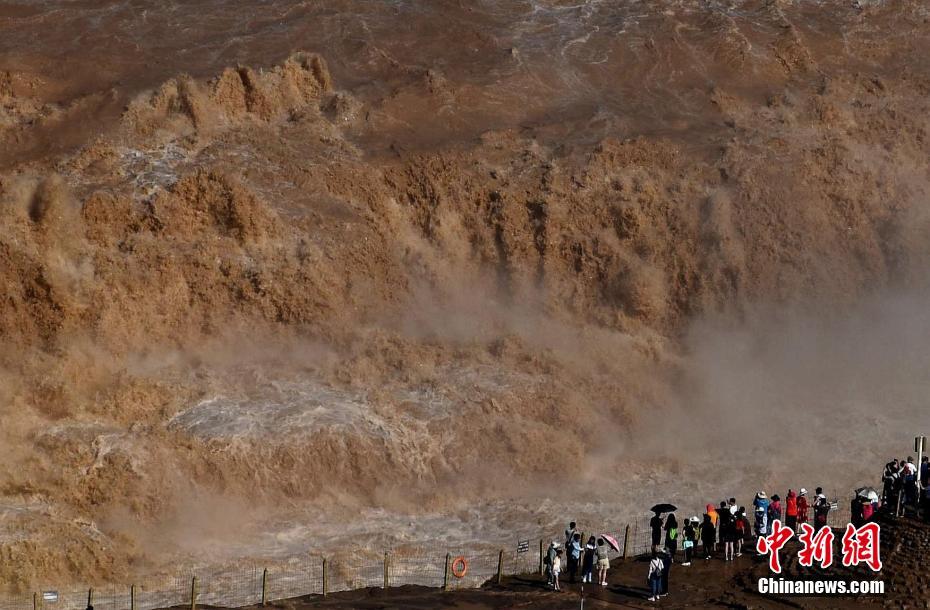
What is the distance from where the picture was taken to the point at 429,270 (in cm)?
3206

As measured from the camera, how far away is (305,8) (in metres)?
38.2

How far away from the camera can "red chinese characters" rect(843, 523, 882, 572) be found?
2242 centimetres

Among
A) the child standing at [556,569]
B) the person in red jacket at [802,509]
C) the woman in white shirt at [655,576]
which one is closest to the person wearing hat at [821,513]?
the person in red jacket at [802,509]

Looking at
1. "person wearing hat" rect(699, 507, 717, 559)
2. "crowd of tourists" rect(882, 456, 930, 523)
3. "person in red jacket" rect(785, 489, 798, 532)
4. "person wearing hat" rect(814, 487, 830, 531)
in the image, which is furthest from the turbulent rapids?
"person wearing hat" rect(814, 487, 830, 531)

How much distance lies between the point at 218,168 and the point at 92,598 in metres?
10.7

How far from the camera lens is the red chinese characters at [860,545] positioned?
22.4m

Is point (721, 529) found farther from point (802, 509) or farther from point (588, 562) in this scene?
point (588, 562)

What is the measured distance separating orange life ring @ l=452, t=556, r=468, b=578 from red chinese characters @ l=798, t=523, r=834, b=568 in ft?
18.0

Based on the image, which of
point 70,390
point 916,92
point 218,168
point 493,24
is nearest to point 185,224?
point 218,168

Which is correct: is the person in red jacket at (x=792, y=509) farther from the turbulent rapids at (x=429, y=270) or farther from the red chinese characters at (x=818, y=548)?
the turbulent rapids at (x=429, y=270)

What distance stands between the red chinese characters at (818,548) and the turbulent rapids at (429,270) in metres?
5.80

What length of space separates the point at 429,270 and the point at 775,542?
459 inches

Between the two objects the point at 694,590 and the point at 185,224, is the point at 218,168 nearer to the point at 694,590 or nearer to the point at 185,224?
the point at 185,224

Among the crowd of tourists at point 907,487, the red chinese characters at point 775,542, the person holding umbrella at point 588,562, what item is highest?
the crowd of tourists at point 907,487
